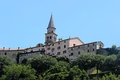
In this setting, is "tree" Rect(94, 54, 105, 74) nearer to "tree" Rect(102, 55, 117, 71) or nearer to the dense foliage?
the dense foliage

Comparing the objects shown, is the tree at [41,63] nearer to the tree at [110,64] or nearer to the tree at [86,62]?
the tree at [86,62]

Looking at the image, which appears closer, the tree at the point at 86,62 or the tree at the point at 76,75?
the tree at the point at 76,75

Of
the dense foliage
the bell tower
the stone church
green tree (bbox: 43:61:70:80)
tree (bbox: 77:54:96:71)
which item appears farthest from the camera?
the bell tower

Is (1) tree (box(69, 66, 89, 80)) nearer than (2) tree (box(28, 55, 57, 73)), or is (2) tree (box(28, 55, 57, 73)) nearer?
(1) tree (box(69, 66, 89, 80))

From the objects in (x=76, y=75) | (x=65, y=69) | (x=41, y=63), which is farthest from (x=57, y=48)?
(x=76, y=75)

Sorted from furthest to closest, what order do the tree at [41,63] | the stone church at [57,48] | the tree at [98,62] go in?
1. the stone church at [57,48]
2. the tree at [41,63]
3. the tree at [98,62]

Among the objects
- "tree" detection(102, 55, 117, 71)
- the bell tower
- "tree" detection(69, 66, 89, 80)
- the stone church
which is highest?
the bell tower

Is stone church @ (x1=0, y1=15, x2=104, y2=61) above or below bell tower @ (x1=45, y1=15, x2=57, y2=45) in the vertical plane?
below

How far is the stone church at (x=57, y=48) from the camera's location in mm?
109938

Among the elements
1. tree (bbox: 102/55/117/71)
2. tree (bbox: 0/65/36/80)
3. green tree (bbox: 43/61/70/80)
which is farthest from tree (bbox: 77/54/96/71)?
tree (bbox: 0/65/36/80)

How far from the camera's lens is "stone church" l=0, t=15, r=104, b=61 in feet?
361

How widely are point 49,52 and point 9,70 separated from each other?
2869cm

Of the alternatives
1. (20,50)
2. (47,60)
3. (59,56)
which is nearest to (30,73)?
(47,60)

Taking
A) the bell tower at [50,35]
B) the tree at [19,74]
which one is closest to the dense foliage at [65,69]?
the tree at [19,74]
